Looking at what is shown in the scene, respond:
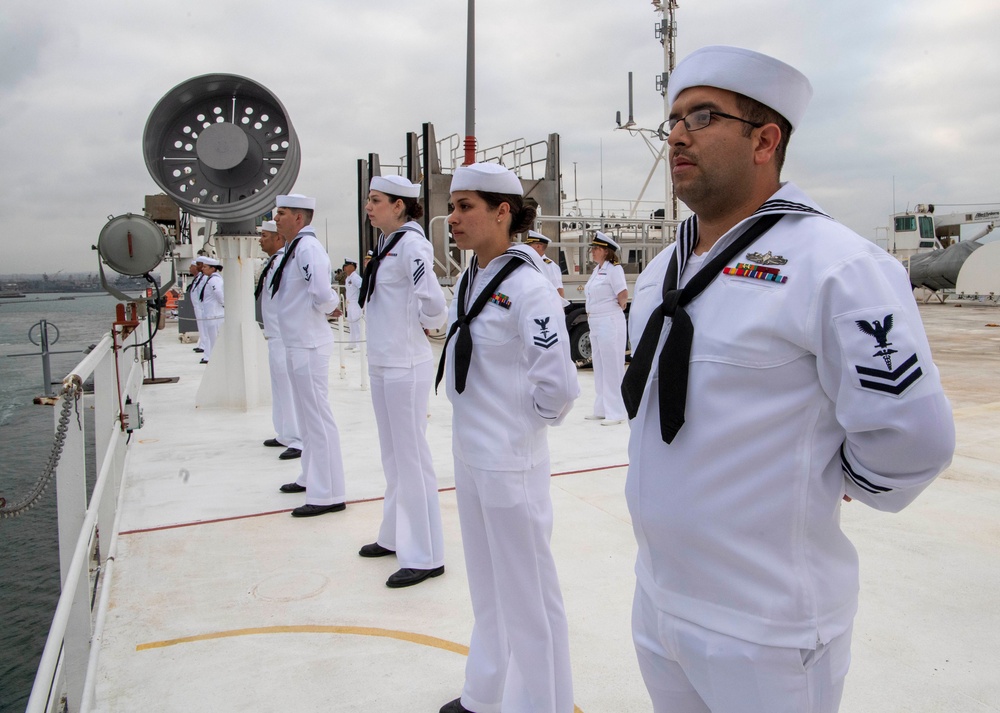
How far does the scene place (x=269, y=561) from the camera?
4.18m

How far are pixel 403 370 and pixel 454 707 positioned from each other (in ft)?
5.77

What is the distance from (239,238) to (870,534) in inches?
260

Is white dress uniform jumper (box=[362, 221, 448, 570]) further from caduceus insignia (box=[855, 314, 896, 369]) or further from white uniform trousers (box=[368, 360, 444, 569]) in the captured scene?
caduceus insignia (box=[855, 314, 896, 369])

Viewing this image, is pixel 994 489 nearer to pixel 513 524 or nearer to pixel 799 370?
pixel 513 524

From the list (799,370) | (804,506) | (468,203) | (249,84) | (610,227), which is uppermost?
(249,84)

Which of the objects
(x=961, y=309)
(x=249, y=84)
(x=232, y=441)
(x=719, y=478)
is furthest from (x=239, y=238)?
(x=961, y=309)

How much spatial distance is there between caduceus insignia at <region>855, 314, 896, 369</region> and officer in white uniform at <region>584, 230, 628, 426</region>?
6838mm

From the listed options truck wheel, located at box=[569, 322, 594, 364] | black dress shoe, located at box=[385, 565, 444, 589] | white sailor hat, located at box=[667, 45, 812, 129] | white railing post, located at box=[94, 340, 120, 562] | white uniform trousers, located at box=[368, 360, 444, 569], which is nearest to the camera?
white sailor hat, located at box=[667, 45, 812, 129]

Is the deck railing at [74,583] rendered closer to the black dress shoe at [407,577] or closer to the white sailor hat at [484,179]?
the black dress shoe at [407,577]

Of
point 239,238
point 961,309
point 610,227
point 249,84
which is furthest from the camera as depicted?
point 961,309

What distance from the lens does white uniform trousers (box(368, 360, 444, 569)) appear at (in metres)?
3.88

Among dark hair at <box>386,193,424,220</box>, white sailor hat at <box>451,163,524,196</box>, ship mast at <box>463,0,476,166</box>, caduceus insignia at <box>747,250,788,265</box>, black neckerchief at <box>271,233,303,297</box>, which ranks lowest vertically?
caduceus insignia at <box>747,250,788,265</box>

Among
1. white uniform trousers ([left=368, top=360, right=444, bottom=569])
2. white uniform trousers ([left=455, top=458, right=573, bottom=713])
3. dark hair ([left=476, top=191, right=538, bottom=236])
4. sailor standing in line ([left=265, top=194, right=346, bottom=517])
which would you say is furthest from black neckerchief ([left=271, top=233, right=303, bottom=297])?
white uniform trousers ([left=455, top=458, right=573, bottom=713])

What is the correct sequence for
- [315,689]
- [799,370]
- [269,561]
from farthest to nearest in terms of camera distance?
1. [269,561]
2. [315,689]
3. [799,370]
